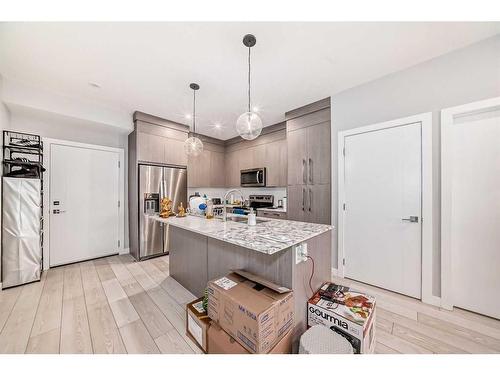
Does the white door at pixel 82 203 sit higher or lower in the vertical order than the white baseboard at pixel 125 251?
higher

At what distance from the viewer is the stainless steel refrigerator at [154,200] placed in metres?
3.37

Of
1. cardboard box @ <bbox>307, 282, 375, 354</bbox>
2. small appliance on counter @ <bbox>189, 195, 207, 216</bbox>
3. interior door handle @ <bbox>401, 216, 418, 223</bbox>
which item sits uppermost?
small appliance on counter @ <bbox>189, 195, 207, 216</bbox>

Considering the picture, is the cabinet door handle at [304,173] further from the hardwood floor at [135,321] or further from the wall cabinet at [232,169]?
the wall cabinet at [232,169]

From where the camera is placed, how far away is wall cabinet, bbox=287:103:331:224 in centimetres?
289

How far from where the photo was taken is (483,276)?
1.83m

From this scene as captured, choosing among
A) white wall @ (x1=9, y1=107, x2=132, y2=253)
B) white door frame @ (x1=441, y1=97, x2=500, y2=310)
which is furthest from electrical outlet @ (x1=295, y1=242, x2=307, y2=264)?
white wall @ (x1=9, y1=107, x2=132, y2=253)

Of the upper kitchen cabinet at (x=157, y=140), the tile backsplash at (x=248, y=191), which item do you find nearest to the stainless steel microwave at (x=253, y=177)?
the tile backsplash at (x=248, y=191)

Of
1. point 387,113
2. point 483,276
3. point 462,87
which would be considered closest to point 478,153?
point 462,87

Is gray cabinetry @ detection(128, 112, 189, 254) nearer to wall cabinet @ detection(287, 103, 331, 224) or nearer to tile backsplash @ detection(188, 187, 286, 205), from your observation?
tile backsplash @ detection(188, 187, 286, 205)

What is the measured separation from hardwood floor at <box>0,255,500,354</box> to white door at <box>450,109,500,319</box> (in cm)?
24

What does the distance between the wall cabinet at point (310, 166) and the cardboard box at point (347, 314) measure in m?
1.43

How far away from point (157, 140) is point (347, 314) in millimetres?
3818

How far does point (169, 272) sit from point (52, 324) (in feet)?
4.03
